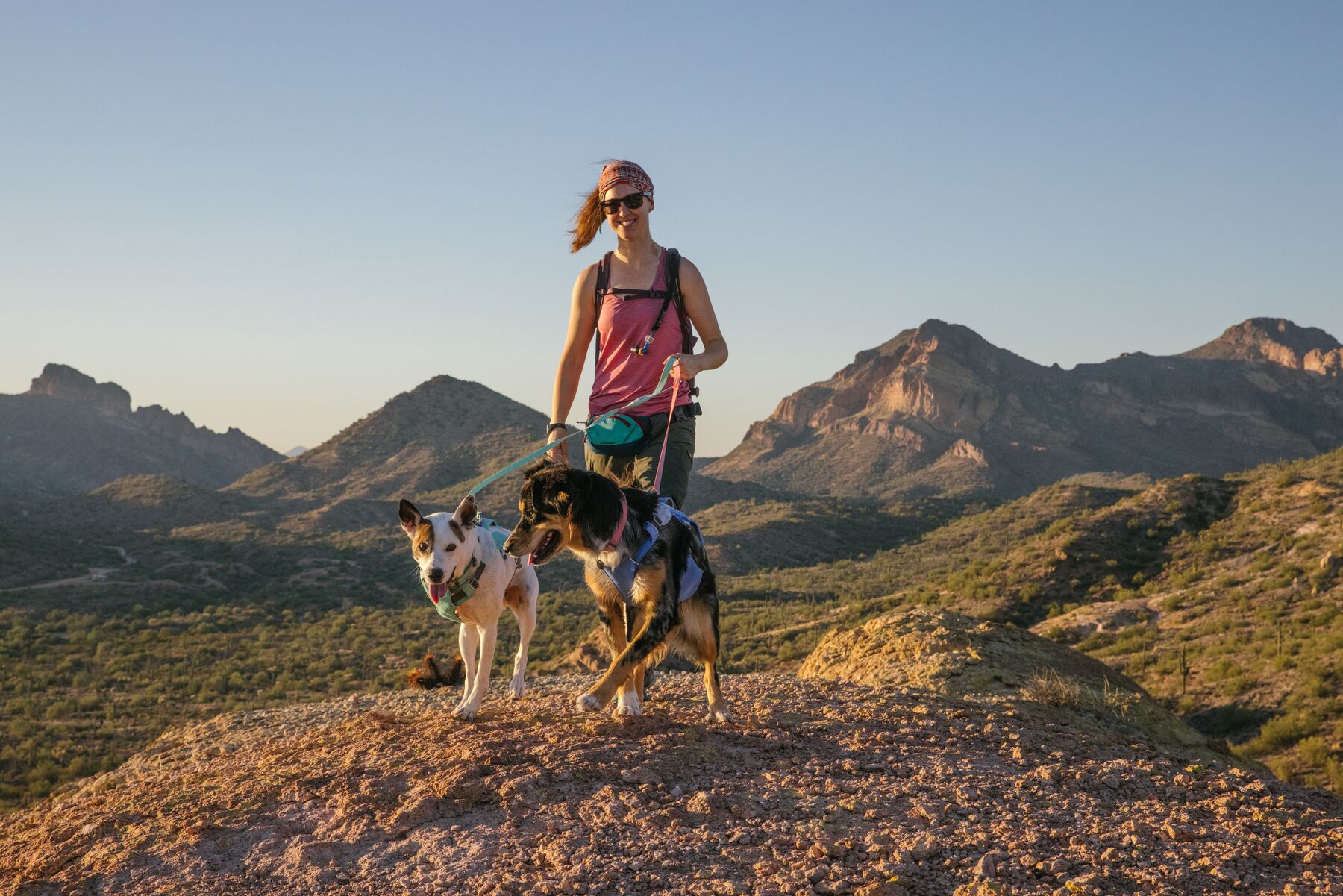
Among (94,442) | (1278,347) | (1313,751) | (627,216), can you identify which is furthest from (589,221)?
(1278,347)

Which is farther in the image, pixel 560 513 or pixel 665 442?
pixel 665 442

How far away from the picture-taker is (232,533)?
5888 centimetres

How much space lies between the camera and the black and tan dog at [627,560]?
13.9 feet

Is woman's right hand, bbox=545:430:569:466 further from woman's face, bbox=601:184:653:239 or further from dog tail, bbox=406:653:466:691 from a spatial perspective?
dog tail, bbox=406:653:466:691

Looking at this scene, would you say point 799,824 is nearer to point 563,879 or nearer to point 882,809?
point 882,809

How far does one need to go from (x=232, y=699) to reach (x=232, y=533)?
130 ft

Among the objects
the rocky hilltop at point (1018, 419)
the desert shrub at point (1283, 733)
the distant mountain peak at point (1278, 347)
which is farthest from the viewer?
the distant mountain peak at point (1278, 347)

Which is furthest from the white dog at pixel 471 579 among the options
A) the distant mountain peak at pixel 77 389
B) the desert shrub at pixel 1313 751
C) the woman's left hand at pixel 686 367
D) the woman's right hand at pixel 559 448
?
the distant mountain peak at pixel 77 389

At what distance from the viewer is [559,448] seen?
532 centimetres

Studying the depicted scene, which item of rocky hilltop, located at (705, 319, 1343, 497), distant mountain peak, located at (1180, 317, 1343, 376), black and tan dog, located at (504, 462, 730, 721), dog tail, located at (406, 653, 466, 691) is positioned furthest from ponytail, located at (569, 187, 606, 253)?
distant mountain peak, located at (1180, 317, 1343, 376)

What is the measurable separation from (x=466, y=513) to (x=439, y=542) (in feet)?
0.75

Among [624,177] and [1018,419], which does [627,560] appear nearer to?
[624,177]

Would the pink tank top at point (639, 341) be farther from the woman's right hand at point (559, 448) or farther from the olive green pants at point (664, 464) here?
the woman's right hand at point (559, 448)

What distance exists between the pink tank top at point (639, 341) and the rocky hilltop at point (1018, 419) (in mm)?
93437
